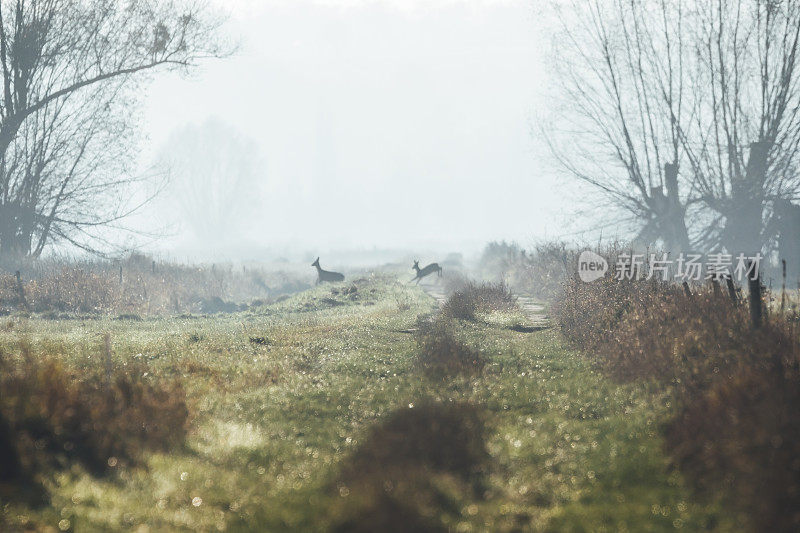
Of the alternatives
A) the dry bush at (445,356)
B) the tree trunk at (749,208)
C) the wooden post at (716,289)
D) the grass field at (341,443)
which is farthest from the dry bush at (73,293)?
the tree trunk at (749,208)

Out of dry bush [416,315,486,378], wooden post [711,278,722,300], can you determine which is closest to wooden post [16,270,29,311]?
dry bush [416,315,486,378]

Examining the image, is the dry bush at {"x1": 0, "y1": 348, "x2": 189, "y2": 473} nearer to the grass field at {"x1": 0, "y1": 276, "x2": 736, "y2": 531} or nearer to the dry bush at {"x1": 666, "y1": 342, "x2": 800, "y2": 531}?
the grass field at {"x1": 0, "y1": 276, "x2": 736, "y2": 531}

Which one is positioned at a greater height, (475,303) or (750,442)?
(475,303)

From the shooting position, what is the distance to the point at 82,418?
661 centimetres

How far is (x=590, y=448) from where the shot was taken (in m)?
6.78

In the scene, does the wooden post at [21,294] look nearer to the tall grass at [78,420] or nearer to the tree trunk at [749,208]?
the tall grass at [78,420]

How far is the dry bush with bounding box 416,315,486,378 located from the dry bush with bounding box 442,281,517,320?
11.3ft

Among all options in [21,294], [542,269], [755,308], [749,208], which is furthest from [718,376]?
[542,269]

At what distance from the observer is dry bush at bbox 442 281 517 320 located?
1870 cm

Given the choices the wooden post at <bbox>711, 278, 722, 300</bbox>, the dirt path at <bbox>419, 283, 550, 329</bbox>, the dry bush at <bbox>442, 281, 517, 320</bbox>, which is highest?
the wooden post at <bbox>711, 278, 722, 300</bbox>

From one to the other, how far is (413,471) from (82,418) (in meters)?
3.65

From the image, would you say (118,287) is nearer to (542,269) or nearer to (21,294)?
(21,294)

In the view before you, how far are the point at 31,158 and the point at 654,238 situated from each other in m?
27.5

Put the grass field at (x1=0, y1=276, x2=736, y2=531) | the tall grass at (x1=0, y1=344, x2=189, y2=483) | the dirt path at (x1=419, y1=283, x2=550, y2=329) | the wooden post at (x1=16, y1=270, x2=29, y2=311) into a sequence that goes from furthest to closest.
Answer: the wooden post at (x1=16, y1=270, x2=29, y2=311), the dirt path at (x1=419, y1=283, x2=550, y2=329), the tall grass at (x1=0, y1=344, x2=189, y2=483), the grass field at (x1=0, y1=276, x2=736, y2=531)
